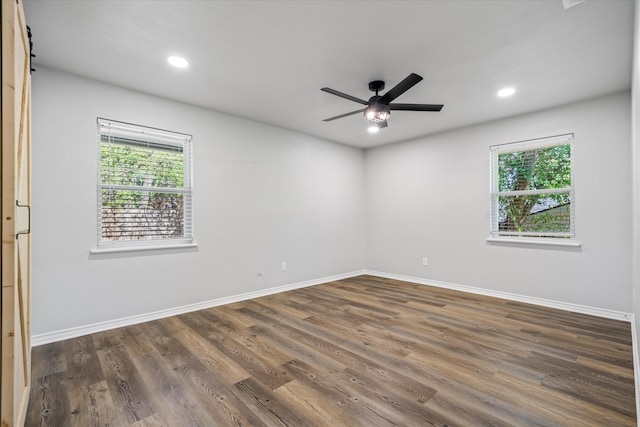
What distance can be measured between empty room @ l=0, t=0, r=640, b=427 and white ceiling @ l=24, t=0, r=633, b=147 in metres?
0.02

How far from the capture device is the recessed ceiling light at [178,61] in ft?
8.68

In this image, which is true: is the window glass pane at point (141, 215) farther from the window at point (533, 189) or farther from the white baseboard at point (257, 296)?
the window at point (533, 189)

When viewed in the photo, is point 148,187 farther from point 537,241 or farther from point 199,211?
point 537,241

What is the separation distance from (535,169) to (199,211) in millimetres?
4457

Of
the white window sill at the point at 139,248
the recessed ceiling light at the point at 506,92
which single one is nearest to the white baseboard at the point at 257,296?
the white window sill at the point at 139,248

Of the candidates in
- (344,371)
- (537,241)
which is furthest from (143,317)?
(537,241)

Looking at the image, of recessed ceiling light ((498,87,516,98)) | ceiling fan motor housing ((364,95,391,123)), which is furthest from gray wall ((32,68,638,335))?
ceiling fan motor housing ((364,95,391,123))

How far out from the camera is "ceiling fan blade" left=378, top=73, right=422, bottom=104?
2406 millimetres

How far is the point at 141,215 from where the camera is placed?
336 centimetres

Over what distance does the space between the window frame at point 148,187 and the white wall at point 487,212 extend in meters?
3.43

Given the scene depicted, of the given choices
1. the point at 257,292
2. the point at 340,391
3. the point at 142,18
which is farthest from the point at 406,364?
the point at 142,18

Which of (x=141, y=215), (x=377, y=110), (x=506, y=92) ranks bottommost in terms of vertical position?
(x=141, y=215)

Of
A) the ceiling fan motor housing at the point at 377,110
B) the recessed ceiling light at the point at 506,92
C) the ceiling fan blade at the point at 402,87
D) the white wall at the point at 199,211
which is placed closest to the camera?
the ceiling fan blade at the point at 402,87

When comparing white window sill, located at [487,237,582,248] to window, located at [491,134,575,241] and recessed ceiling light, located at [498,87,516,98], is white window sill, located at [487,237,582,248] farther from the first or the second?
recessed ceiling light, located at [498,87,516,98]
